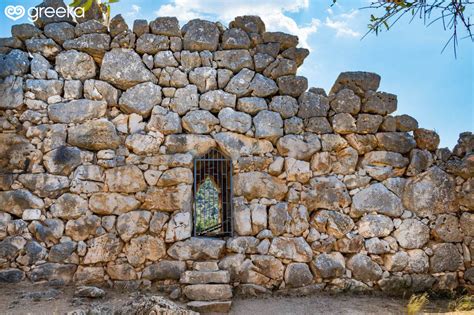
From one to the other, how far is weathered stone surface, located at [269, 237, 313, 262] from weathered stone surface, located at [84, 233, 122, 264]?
2.23 meters

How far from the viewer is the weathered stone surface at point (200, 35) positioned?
6.13 meters

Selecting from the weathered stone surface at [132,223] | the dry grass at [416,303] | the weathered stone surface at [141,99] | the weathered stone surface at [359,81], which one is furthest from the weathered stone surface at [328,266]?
the weathered stone surface at [141,99]

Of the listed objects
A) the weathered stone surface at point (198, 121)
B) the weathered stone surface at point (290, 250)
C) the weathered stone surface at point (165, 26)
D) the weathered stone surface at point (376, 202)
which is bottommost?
the weathered stone surface at point (290, 250)

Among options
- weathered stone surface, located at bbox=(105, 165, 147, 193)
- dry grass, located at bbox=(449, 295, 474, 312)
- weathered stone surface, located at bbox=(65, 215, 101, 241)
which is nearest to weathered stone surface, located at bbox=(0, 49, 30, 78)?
weathered stone surface, located at bbox=(105, 165, 147, 193)

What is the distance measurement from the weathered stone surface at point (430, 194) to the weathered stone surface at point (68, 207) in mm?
4869

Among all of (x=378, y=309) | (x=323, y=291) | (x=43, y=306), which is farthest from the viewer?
(x=323, y=291)

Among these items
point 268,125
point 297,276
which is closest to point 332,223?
point 297,276

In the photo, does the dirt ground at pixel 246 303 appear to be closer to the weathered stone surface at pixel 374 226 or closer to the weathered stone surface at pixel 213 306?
the weathered stone surface at pixel 213 306

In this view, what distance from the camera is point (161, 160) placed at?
5.73 meters

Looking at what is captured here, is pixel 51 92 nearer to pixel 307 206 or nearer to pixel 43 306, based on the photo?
pixel 43 306

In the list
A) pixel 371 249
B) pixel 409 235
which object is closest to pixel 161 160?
pixel 371 249

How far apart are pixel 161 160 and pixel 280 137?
184cm

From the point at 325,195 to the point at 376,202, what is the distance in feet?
2.63

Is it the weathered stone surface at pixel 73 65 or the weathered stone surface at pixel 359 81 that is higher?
the weathered stone surface at pixel 73 65
